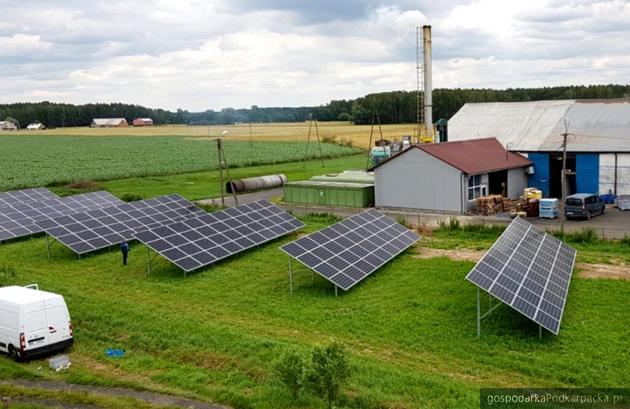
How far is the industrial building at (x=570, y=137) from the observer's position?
43.5 meters

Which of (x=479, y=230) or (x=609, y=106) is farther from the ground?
(x=609, y=106)

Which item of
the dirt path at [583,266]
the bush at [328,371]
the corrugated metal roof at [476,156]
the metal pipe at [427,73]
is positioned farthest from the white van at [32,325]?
the metal pipe at [427,73]

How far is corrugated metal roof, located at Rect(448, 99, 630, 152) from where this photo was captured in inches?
1772

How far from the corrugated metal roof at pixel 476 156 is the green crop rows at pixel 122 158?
34976 millimetres

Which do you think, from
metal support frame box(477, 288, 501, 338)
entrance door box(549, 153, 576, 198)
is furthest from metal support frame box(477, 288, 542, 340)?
entrance door box(549, 153, 576, 198)

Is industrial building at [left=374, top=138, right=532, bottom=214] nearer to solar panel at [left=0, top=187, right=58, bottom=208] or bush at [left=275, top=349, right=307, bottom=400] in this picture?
solar panel at [left=0, top=187, right=58, bottom=208]

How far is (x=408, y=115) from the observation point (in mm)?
161625

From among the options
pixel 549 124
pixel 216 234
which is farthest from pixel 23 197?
pixel 549 124

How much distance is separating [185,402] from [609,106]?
1741 inches

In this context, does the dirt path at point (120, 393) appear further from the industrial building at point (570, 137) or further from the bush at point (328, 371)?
the industrial building at point (570, 137)

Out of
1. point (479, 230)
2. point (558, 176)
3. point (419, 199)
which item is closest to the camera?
point (479, 230)

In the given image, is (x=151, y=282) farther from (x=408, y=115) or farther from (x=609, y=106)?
(x=408, y=115)

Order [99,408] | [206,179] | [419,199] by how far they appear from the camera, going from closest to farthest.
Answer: [99,408], [419,199], [206,179]

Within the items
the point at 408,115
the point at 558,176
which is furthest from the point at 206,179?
the point at 408,115
